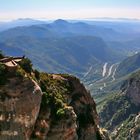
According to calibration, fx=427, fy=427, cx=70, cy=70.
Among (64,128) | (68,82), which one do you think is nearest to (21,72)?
(64,128)

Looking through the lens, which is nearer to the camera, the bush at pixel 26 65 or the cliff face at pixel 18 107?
the cliff face at pixel 18 107

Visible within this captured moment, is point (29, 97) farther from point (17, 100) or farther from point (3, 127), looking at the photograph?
point (3, 127)

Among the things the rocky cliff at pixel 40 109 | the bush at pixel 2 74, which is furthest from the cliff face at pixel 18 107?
the bush at pixel 2 74

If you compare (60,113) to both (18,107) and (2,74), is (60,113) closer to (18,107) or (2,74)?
(18,107)

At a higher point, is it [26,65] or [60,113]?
[26,65]

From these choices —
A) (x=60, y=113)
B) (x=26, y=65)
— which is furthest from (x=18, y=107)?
(x=26, y=65)

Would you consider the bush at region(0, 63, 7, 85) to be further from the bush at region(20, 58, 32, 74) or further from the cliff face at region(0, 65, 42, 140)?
the bush at region(20, 58, 32, 74)

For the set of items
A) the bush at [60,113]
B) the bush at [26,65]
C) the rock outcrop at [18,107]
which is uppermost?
the bush at [26,65]

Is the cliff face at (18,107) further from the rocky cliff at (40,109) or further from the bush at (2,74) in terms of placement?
the bush at (2,74)
